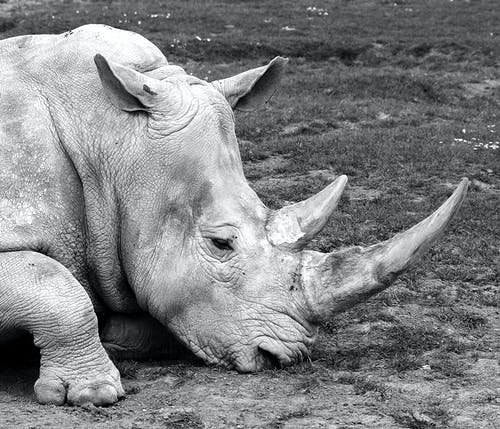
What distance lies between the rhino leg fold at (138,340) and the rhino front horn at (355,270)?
3.42 feet

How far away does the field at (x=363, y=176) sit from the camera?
5957 mm

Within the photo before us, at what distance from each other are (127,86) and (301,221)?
1175 mm

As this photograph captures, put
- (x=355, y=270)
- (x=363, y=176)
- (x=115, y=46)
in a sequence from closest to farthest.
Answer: (x=355, y=270) < (x=115, y=46) < (x=363, y=176)

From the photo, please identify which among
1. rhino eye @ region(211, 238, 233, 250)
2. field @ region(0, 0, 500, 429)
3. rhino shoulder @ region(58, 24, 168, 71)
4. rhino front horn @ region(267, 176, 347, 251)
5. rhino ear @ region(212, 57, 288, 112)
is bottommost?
field @ region(0, 0, 500, 429)

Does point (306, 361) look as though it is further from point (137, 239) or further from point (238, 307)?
point (137, 239)

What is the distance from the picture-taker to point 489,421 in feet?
19.1

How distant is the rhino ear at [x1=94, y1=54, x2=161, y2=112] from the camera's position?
20.7 ft

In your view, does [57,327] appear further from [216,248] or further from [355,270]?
[355,270]

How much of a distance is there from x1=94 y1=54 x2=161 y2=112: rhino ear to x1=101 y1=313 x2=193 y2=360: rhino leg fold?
1.26 meters

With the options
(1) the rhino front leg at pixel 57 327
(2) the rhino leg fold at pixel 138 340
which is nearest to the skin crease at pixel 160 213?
(2) the rhino leg fold at pixel 138 340

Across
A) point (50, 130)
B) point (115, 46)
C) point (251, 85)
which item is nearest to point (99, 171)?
point (50, 130)

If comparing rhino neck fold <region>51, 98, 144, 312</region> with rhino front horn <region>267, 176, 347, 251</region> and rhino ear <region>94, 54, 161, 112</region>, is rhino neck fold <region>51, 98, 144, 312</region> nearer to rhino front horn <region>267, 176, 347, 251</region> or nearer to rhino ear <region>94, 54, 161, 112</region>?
rhino ear <region>94, 54, 161, 112</region>

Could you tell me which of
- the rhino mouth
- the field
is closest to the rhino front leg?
the field

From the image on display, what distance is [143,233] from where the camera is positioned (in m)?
6.43
